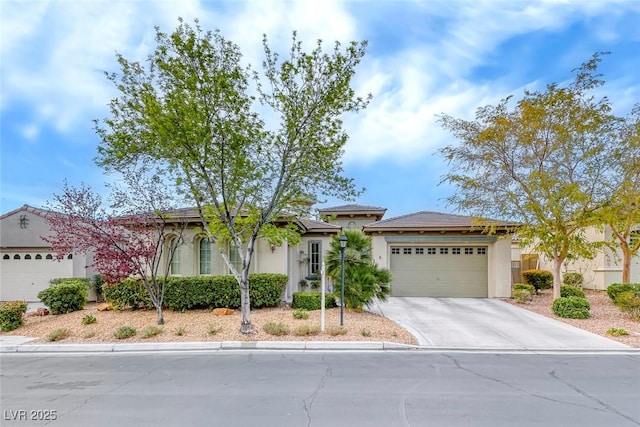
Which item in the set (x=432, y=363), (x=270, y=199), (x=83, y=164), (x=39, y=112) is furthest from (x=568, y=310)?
(x=39, y=112)

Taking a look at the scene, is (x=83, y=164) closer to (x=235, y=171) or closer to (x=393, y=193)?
(x=235, y=171)

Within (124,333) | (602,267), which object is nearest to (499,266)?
(602,267)

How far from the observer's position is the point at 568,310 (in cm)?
1134

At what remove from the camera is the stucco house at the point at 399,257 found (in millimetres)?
15805

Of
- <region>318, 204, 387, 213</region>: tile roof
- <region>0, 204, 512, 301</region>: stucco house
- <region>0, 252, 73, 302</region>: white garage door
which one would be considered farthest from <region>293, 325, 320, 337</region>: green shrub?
<region>318, 204, 387, 213</region>: tile roof

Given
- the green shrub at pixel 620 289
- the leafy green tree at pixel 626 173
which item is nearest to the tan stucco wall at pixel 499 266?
the green shrub at pixel 620 289

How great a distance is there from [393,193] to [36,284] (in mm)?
19658

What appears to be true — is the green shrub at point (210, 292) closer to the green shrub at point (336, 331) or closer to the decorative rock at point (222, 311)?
the decorative rock at point (222, 311)

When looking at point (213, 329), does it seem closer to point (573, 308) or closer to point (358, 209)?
point (573, 308)

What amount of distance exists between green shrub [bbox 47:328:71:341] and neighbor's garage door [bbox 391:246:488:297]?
12.2m

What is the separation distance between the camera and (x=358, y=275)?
37.9 feet

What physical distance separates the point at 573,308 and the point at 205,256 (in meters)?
13.1

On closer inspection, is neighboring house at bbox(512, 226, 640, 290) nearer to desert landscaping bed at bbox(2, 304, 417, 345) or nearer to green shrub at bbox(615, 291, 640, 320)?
green shrub at bbox(615, 291, 640, 320)

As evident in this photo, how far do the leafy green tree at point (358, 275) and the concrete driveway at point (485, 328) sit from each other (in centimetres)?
95
